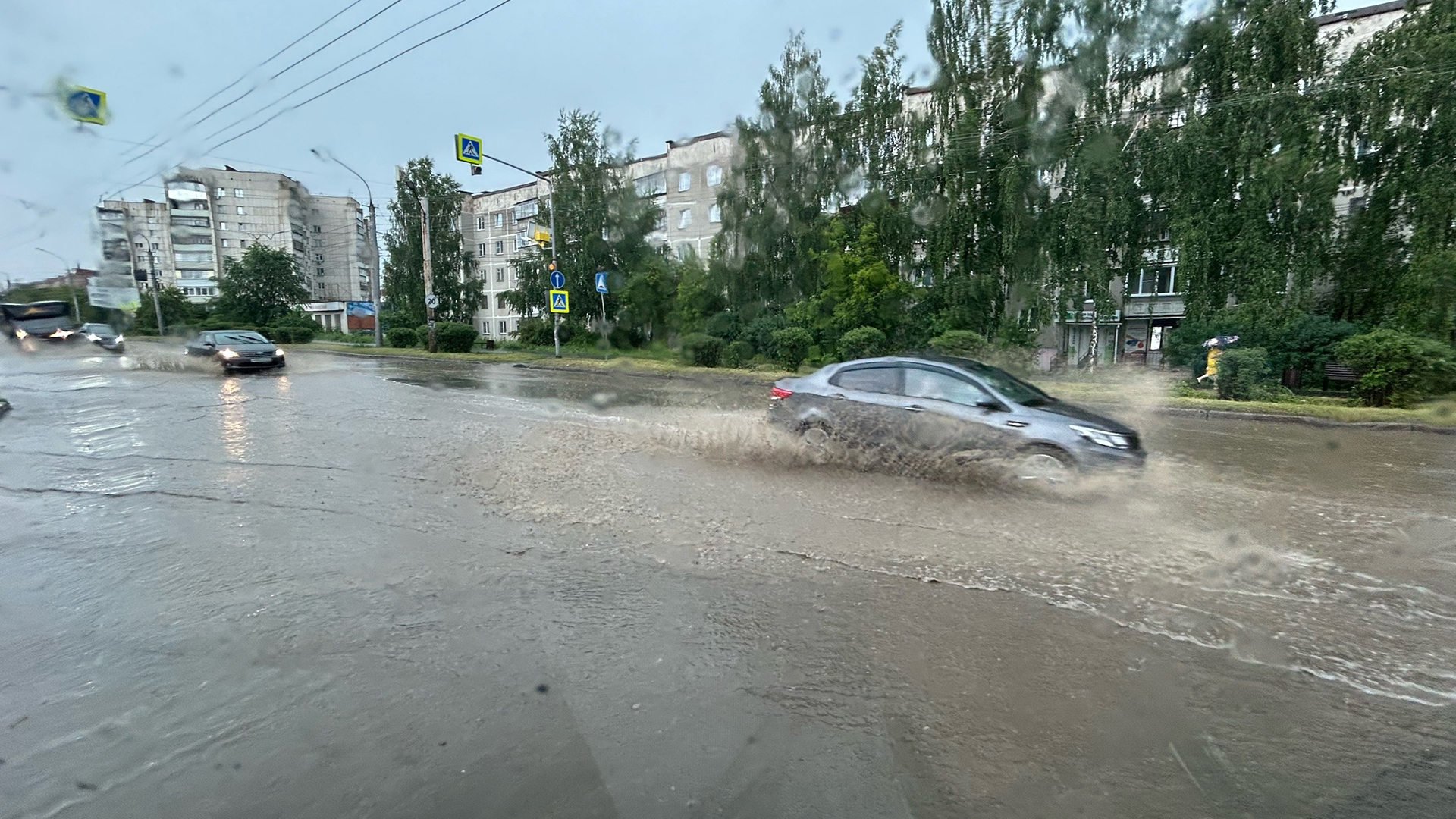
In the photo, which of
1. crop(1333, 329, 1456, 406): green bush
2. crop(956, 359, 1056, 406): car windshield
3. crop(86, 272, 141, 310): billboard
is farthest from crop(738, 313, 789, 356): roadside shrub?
crop(86, 272, 141, 310): billboard

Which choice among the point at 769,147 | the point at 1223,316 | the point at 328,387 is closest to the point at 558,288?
the point at 769,147

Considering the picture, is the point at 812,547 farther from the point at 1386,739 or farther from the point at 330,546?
the point at 330,546

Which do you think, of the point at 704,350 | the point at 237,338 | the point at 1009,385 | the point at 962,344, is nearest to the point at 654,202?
the point at 704,350

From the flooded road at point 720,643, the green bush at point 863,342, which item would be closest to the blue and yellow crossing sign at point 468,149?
the green bush at point 863,342

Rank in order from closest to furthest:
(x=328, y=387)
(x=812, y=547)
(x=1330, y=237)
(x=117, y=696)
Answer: (x=117, y=696) → (x=812, y=547) → (x=328, y=387) → (x=1330, y=237)

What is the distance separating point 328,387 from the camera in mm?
15742

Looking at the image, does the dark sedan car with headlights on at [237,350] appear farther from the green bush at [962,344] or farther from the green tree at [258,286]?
the green tree at [258,286]

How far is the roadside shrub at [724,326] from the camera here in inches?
1041

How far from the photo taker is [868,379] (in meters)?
7.74

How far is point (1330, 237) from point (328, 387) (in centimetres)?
2499

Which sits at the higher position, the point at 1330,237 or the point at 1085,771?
the point at 1330,237

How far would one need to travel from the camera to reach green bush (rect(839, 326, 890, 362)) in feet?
70.8

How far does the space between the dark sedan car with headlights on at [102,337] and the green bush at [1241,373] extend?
39391 millimetres

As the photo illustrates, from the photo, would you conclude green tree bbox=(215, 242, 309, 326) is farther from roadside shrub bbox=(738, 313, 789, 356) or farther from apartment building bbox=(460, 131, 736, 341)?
roadside shrub bbox=(738, 313, 789, 356)
